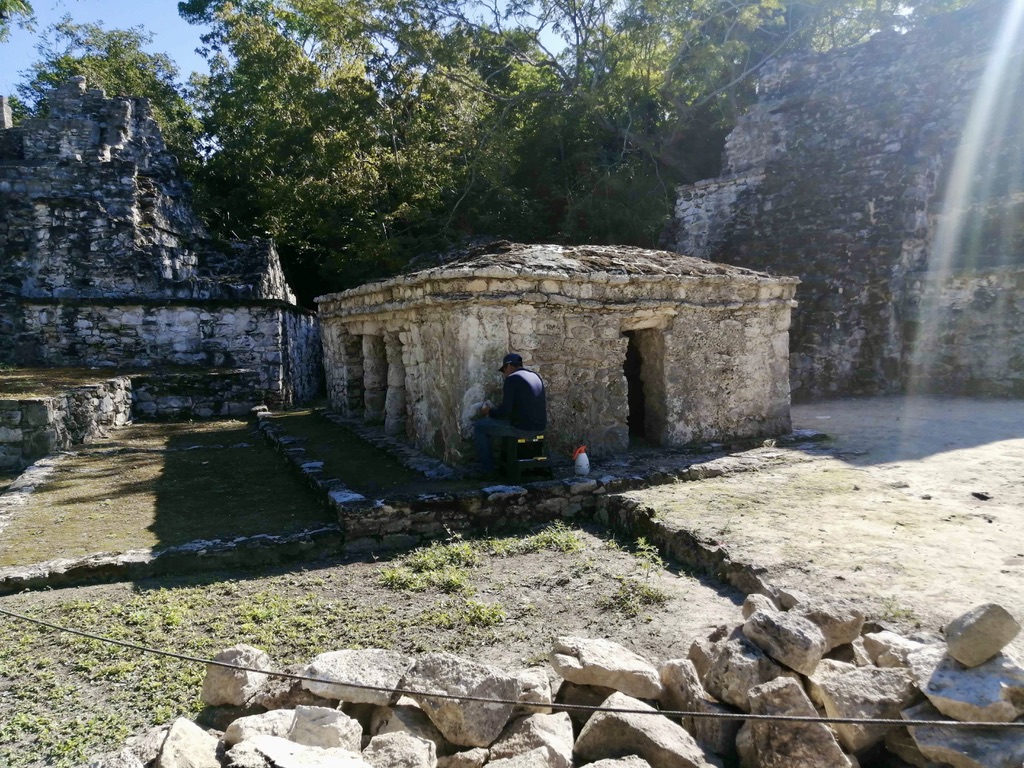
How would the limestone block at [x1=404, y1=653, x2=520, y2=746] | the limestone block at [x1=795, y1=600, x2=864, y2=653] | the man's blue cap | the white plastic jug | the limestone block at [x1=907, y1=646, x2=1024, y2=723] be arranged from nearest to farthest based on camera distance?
the limestone block at [x1=907, y1=646, x2=1024, y2=723]
the limestone block at [x1=404, y1=653, x2=520, y2=746]
the limestone block at [x1=795, y1=600, x2=864, y2=653]
the man's blue cap
the white plastic jug

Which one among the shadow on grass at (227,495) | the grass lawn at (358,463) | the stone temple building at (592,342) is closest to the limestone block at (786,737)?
the grass lawn at (358,463)

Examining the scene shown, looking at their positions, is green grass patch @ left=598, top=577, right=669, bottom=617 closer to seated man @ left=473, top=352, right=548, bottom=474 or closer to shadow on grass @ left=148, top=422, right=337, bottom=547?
seated man @ left=473, top=352, right=548, bottom=474

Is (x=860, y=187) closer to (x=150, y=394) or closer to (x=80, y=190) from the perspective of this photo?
(x=150, y=394)

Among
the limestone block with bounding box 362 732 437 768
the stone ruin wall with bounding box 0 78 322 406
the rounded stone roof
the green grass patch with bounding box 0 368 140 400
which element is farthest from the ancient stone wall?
the limestone block with bounding box 362 732 437 768

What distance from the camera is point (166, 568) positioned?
5172mm

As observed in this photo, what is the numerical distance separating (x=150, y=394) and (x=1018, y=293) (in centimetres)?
1451

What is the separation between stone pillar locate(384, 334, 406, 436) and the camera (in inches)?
360

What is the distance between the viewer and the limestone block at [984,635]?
2711mm

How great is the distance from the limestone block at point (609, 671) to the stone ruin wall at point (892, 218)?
10298 millimetres

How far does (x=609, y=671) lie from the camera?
3.17 metres

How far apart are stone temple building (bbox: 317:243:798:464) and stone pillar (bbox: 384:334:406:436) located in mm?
18

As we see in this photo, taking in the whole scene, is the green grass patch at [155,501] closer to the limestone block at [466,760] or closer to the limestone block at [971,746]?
the limestone block at [466,760]

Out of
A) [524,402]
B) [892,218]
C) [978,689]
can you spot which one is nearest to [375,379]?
[524,402]

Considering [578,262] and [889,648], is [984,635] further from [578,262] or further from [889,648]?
[578,262]
